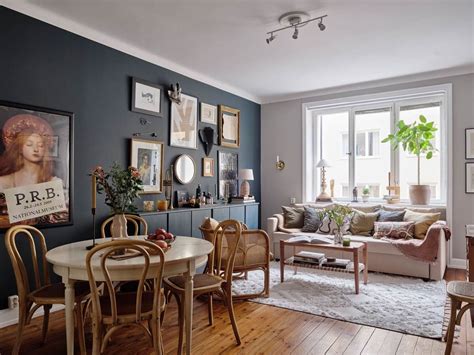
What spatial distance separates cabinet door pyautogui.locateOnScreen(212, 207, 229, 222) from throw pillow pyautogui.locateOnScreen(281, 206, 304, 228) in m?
1.14

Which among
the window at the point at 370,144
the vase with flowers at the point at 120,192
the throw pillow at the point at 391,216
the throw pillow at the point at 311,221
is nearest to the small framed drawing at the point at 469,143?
the window at the point at 370,144

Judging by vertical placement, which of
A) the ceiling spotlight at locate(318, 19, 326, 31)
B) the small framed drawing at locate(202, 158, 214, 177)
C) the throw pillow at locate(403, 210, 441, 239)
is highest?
the ceiling spotlight at locate(318, 19, 326, 31)

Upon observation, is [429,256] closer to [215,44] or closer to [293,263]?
[293,263]

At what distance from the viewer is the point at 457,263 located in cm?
484

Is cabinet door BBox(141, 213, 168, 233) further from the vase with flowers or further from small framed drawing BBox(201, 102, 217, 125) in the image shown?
small framed drawing BBox(201, 102, 217, 125)

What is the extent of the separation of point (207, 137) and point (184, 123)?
1.63 ft

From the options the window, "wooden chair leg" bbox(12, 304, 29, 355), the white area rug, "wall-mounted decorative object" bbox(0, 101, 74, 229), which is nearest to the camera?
"wooden chair leg" bbox(12, 304, 29, 355)

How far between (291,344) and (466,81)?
440 centimetres

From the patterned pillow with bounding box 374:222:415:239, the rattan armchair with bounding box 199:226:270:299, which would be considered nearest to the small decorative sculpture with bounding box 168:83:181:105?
the rattan armchair with bounding box 199:226:270:299

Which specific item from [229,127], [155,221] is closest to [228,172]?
[229,127]

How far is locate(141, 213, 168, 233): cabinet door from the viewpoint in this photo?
3.75 metres

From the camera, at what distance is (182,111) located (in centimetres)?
477

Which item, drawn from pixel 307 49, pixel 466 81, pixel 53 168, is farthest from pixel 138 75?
pixel 466 81

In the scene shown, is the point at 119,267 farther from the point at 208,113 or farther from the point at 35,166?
the point at 208,113
